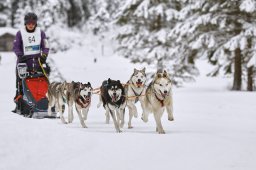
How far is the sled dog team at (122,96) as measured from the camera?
8.21 meters

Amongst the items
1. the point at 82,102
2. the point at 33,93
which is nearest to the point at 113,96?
the point at 82,102

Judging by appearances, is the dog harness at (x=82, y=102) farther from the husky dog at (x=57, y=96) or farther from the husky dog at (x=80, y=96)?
the husky dog at (x=57, y=96)

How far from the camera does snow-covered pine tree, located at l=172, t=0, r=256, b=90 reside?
19.0 metres

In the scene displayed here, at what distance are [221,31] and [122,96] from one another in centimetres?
1272

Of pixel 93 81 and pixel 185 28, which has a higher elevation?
pixel 185 28

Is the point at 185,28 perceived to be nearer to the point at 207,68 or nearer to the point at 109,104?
the point at 109,104

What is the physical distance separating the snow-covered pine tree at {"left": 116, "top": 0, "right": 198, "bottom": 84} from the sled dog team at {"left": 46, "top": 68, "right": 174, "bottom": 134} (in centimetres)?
1258

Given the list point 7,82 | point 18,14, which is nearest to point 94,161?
point 7,82

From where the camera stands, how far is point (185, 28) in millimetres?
20391

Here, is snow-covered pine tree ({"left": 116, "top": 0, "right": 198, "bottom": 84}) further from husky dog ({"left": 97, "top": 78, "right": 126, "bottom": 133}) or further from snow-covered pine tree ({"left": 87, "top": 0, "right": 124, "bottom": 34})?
snow-covered pine tree ({"left": 87, "top": 0, "right": 124, "bottom": 34})

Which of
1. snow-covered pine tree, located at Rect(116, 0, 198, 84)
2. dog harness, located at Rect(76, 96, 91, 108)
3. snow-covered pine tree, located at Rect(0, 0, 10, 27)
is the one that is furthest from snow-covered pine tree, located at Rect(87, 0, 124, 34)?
dog harness, located at Rect(76, 96, 91, 108)

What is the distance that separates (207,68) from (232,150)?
122 ft

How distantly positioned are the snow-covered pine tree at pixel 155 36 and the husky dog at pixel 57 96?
1227 cm

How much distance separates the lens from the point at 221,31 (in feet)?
66.9
